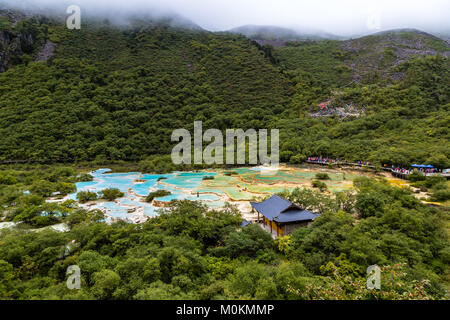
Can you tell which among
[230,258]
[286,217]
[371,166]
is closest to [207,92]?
[371,166]

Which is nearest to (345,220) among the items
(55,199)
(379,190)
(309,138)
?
(379,190)

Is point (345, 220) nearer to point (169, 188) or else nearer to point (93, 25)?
point (169, 188)

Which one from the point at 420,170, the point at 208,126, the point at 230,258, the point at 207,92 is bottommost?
the point at 230,258

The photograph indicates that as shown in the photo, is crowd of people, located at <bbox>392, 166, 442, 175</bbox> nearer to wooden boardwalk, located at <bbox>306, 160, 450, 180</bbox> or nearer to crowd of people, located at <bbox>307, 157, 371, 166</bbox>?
wooden boardwalk, located at <bbox>306, 160, 450, 180</bbox>

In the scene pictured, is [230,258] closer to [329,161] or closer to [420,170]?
[420,170]

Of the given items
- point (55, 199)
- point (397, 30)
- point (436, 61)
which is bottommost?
point (55, 199)

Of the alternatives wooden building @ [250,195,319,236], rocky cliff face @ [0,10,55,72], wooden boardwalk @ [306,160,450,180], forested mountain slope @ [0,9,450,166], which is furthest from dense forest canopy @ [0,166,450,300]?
rocky cliff face @ [0,10,55,72]

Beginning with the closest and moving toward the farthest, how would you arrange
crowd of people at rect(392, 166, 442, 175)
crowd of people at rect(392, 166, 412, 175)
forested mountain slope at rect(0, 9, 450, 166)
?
crowd of people at rect(392, 166, 442, 175)
crowd of people at rect(392, 166, 412, 175)
forested mountain slope at rect(0, 9, 450, 166)

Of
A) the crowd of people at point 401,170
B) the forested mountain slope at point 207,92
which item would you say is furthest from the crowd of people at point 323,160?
the crowd of people at point 401,170
